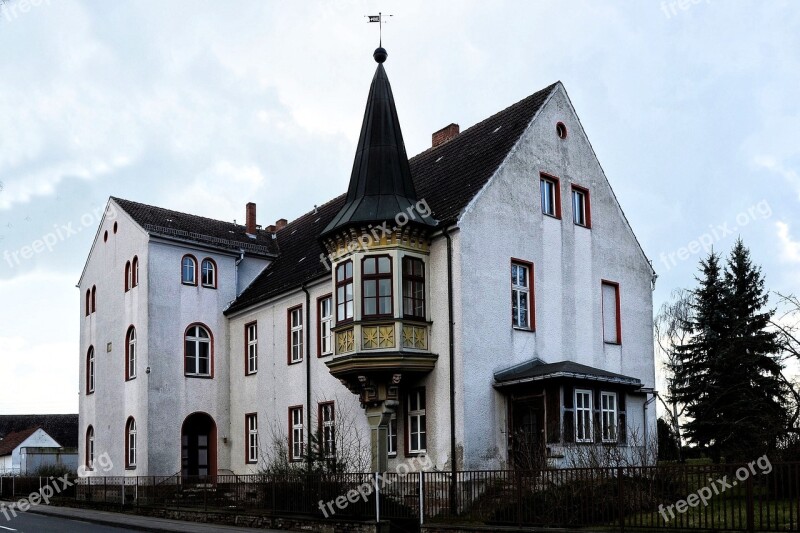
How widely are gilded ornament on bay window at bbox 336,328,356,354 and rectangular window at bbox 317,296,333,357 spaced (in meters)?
3.38

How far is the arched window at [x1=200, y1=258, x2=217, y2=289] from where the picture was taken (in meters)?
32.8

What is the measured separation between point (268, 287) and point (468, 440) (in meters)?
12.1

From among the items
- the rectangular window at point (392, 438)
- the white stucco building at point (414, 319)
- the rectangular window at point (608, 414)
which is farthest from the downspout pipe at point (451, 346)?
the rectangular window at point (608, 414)

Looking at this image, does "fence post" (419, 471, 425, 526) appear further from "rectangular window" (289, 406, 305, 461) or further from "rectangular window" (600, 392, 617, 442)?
"rectangular window" (289, 406, 305, 461)

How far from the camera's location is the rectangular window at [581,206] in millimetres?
25767

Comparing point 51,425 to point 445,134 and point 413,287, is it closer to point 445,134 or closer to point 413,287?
point 445,134

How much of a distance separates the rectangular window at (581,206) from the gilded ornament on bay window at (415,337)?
6.19 meters

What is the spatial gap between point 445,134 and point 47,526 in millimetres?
17770

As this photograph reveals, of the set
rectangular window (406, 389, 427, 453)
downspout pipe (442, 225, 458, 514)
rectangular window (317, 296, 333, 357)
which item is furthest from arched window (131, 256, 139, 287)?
downspout pipe (442, 225, 458, 514)

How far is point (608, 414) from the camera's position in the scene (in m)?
22.7

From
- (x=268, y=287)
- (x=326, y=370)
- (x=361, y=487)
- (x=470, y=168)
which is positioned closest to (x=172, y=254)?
(x=268, y=287)

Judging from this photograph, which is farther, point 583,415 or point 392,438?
point 392,438

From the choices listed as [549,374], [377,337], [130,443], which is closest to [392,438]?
[377,337]

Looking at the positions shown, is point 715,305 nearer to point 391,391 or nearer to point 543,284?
point 543,284
